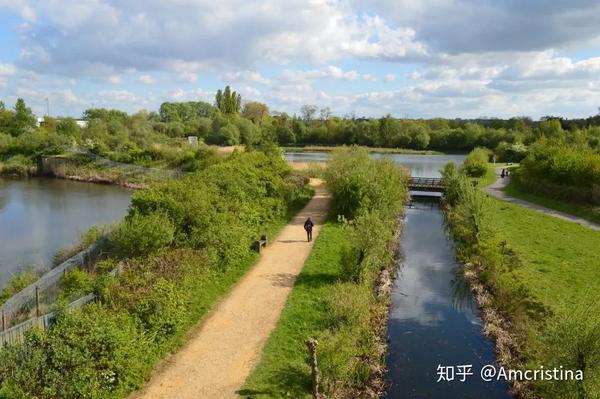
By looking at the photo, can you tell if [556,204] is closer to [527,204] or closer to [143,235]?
[527,204]

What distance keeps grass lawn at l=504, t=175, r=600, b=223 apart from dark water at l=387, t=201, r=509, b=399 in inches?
465

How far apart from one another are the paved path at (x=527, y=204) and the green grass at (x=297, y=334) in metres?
18.4

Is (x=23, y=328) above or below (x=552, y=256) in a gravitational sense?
above

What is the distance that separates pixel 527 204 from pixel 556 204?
2.01 m

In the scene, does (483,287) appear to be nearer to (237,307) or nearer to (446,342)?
(446,342)

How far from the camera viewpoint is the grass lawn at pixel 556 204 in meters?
34.1

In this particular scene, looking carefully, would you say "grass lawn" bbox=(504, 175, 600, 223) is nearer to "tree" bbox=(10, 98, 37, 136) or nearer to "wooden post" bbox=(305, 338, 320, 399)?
"wooden post" bbox=(305, 338, 320, 399)

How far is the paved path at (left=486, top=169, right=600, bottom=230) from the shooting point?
32438 millimetres

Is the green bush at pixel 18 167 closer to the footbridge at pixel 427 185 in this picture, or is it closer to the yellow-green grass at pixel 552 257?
the footbridge at pixel 427 185

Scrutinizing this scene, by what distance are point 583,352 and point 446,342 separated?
7.11 metres

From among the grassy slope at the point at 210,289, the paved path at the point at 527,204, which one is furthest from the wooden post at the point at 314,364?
the paved path at the point at 527,204

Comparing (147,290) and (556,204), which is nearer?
(147,290)

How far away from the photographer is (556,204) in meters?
38.3

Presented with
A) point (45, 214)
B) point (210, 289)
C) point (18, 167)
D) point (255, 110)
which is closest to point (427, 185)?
point (45, 214)
